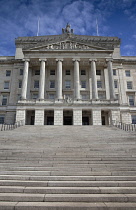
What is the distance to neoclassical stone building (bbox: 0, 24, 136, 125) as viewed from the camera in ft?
96.0

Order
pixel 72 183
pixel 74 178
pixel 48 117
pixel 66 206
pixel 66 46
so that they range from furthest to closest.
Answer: pixel 66 46 < pixel 48 117 < pixel 74 178 < pixel 72 183 < pixel 66 206

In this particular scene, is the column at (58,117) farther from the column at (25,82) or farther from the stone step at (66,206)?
the stone step at (66,206)

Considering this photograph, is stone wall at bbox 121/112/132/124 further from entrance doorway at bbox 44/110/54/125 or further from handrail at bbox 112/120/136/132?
entrance doorway at bbox 44/110/54/125

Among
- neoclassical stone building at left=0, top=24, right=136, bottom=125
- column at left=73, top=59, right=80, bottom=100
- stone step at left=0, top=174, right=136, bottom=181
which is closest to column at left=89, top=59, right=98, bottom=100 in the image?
neoclassical stone building at left=0, top=24, right=136, bottom=125

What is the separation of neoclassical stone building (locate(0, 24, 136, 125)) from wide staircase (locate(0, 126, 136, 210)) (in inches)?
728

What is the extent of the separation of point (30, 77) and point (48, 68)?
200 inches

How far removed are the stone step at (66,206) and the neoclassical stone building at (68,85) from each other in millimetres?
23247

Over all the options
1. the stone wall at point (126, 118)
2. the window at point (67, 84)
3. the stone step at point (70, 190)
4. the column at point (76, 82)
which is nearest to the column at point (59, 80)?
the column at point (76, 82)

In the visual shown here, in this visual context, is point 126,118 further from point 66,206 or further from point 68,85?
point 66,206

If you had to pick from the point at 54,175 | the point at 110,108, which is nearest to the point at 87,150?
the point at 54,175

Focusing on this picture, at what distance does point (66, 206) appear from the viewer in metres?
4.86

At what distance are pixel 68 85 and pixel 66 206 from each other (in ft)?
104

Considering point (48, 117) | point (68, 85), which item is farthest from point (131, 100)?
point (48, 117)

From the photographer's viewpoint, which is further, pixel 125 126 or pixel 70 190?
pixel 125 126
